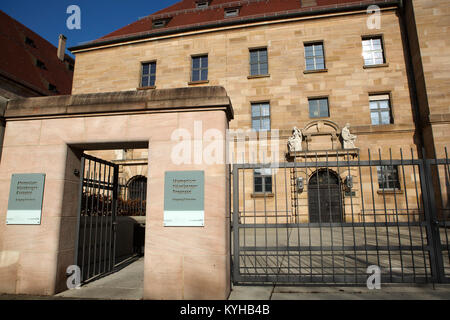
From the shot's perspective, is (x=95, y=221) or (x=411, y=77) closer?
(x=95, y=221)

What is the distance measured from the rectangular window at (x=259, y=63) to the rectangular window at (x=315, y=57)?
2505 mm

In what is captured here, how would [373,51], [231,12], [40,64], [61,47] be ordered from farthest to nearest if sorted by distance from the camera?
[61,47]
[40,64]
[231,12]
[373,51]

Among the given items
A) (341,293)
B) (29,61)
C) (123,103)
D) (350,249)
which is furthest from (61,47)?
(341,293)

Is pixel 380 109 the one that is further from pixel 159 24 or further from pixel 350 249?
pixel 159 24

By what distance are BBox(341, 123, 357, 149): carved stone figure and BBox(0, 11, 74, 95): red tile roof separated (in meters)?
25.8

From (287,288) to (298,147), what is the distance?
37.4 ft

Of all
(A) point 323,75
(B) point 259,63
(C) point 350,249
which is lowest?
(C) point 350,249

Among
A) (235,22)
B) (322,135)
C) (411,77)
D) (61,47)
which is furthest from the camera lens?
(61,47)

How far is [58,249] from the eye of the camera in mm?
4590

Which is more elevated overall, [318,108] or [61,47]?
[61,47]

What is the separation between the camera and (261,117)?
1681 centimetres

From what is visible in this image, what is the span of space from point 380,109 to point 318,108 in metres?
3.40

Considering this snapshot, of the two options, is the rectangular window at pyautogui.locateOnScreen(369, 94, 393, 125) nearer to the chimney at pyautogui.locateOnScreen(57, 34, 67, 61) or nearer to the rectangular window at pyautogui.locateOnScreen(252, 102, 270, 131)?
the rectangular window at pyautogui.locateOnScreen(252, 102, 270, 131)
